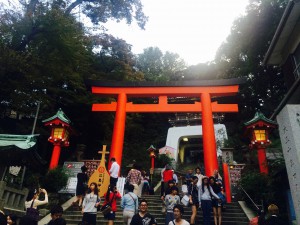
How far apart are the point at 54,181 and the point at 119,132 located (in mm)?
3975

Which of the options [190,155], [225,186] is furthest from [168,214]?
[190,155]

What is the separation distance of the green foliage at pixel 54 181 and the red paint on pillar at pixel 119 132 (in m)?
2.70

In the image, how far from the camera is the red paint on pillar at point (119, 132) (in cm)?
1296

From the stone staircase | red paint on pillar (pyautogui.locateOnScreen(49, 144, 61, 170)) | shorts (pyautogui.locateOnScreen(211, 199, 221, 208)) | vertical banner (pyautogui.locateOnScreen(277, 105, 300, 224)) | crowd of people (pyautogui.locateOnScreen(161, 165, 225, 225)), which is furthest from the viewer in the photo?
red paint on pillar (pyautogui.locateOnScreen(49, 144, 61, 170))

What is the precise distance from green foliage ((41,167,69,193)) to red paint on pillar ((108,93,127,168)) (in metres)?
2.70

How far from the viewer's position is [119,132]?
13477 millimetres

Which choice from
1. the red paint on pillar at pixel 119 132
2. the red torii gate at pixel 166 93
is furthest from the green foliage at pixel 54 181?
the red torii gate at pixel 166 93

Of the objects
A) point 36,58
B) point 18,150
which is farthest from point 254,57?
point 18,150

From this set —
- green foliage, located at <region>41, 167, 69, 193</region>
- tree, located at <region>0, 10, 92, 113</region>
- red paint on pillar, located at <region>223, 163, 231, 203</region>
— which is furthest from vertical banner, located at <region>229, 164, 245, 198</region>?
tree, located at <region>0, 10, 92, 113</region>

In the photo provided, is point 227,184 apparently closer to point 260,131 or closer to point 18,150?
point 260,131

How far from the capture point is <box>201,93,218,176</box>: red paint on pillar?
12251 millimetres

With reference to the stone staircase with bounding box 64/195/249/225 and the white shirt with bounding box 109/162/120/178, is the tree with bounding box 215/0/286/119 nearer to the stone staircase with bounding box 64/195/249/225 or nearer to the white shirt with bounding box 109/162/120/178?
the stone staircase with bounding box 64/195/249/225

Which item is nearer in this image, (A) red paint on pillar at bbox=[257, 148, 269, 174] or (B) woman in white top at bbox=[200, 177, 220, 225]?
(B) woman in white top at bbox=[200, 177, 220, 225]

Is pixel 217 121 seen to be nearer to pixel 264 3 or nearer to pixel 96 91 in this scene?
pixel 264 3
